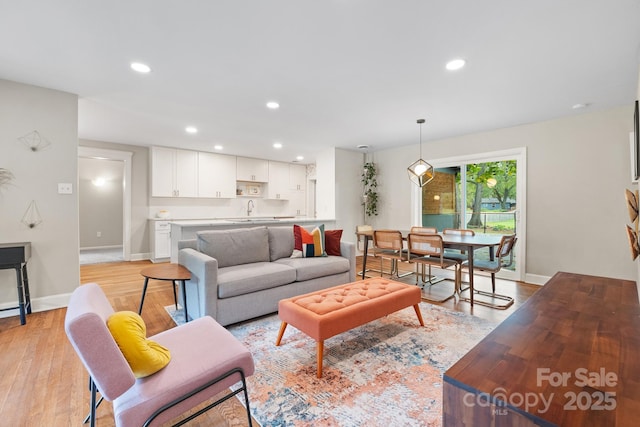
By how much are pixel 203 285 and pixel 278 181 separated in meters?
5.56

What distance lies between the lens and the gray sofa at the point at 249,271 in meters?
2.58

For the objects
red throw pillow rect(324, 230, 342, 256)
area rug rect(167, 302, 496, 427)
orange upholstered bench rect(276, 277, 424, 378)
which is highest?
red throw pillow rect(324, 230, 342, 256)

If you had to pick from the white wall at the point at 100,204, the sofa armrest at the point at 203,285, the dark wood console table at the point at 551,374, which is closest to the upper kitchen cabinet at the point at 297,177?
the white wall at the point at 100,204

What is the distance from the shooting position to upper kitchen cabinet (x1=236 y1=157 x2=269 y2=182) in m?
7.12

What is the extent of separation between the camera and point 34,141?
308 cm

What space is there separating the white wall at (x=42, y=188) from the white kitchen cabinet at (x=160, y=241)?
8.18ft

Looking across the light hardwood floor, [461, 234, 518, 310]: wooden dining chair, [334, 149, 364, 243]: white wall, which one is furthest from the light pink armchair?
[334, 149, 364, 243]: white wall

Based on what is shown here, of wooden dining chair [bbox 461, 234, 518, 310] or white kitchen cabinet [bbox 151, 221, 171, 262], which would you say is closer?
wooden dining chair [bbox 461, 234, 518, 310]

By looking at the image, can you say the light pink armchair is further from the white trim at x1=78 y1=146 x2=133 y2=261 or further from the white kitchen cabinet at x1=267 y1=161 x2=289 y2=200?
the white kitchen cabinet at x1=267 y1=161 x2=289 y2=200

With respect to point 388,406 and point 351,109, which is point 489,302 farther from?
point 351,109

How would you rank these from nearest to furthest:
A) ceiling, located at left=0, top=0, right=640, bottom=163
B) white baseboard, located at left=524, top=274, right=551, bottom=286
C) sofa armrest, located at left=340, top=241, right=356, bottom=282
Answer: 1. ceiling, located at left=0, top=0, right=640, bottom=163
2. sofa armrest, located at left=340, top=241, right=356, bottom=282
3. white baseboard, located at left=524, top=274, right=551, bottom=286

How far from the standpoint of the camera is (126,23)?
2000mm

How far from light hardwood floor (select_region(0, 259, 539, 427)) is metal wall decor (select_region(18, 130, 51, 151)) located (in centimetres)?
181

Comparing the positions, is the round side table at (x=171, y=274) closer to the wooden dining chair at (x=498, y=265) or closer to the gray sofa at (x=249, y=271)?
the gray sofa at (x=249, y=271)
